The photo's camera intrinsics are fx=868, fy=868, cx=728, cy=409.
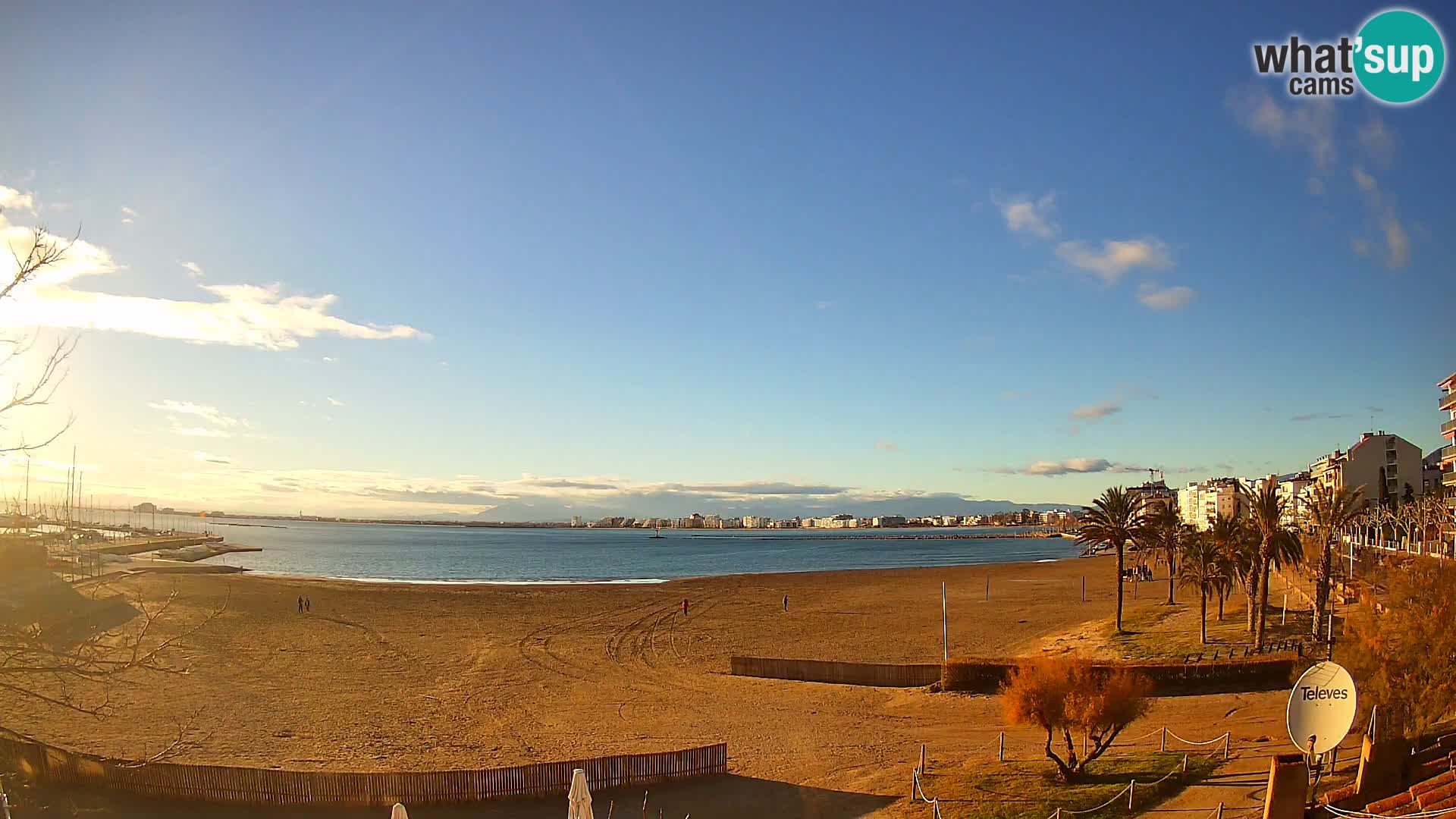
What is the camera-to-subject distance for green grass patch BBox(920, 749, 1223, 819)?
730 inches

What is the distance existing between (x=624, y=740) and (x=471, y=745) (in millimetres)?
4781

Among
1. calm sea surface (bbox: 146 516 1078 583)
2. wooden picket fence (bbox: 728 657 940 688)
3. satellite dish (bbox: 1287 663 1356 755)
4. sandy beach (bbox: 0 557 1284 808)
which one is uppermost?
satellite dish (bbox: 1287 663 1356 755)

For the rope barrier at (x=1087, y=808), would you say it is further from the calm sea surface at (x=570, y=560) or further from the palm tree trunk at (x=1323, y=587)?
the calm sea surface at (x=570, y=560)

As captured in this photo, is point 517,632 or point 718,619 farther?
point 718,619

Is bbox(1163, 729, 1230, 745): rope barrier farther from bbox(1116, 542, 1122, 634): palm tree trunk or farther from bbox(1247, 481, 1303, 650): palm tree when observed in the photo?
bbox(1116, 542, 1122, 634): palm tree trunk

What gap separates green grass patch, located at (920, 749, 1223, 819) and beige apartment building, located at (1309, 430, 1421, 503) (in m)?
87.1

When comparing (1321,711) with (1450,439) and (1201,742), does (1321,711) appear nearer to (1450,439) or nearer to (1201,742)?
(1201,742)

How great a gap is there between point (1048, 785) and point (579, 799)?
43.6 feet

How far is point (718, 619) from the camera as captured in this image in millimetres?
→ 57656

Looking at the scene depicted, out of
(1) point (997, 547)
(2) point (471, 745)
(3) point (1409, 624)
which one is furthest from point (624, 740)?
(1) point (997, 547)

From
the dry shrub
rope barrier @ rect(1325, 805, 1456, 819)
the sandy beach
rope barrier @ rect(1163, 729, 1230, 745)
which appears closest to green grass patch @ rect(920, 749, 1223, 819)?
the dry shrub

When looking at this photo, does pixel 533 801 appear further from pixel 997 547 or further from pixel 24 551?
pixel 997 547

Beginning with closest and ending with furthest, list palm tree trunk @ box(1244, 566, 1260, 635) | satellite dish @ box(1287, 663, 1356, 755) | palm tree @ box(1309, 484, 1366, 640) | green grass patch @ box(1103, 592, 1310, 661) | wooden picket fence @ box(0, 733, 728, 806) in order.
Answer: satellite dish @ box(1287, 663, 1356, 755) → wooden picket fence @ box(0, 733, 728, 806) → palm tree @ box(1309, 484, 1366, 640) → green grass patch @ box(1103, 592, 1310, 661) → palm tree trunk @ box(1244, 566, 1260, 635)

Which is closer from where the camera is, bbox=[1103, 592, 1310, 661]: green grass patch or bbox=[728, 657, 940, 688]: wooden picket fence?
bbox=[728, 657, 940, 688]: wooden picket fence
